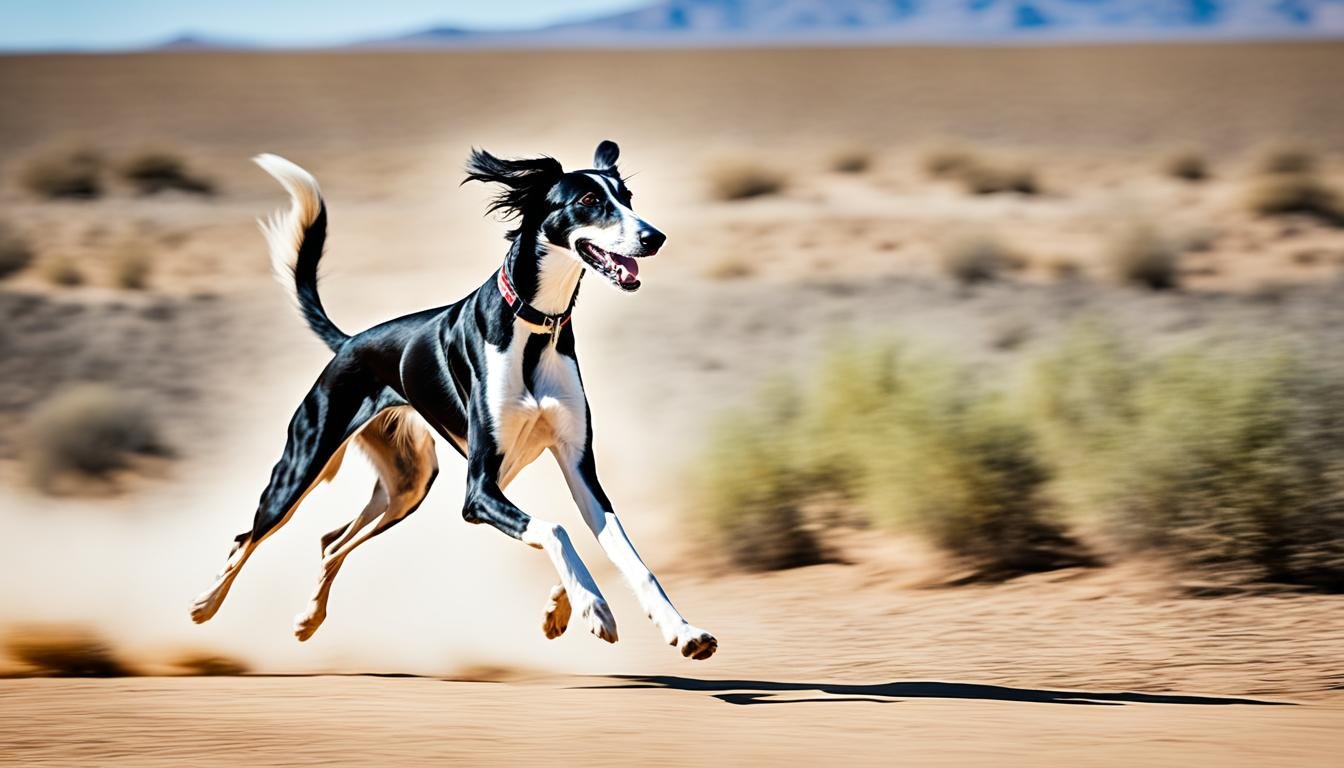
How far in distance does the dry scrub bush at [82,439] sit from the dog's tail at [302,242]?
7791 millimetres

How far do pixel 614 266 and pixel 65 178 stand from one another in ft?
106

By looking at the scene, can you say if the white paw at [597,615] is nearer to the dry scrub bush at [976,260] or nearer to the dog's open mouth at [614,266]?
the dog's open mouth at [614,266]

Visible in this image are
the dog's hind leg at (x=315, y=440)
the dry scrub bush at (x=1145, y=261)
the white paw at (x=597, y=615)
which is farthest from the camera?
the dry scrub bush at (x=1145, y=261)

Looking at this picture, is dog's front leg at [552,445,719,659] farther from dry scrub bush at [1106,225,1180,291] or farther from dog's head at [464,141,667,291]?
dry scrub bush at [1106,225,1180,291]

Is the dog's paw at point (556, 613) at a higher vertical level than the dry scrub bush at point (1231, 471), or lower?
lower

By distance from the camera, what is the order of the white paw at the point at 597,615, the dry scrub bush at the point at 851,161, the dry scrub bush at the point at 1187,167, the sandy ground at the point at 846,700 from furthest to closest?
the dry scrub bush at the point at 851,161
the dry scrub bush at the point at 1187,167
the white paw at the point at 597,615
the sandy ground at the point at 846,700

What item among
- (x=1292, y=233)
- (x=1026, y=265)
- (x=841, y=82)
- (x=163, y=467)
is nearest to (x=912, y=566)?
(x=163, y=467)

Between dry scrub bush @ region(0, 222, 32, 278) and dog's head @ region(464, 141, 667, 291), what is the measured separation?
68.9 ft

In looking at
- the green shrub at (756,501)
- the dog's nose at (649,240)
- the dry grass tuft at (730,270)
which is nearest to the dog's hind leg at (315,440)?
the dog's nose at (649,240)

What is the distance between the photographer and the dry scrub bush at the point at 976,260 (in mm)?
24656

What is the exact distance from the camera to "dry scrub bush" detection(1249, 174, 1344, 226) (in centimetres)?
2969

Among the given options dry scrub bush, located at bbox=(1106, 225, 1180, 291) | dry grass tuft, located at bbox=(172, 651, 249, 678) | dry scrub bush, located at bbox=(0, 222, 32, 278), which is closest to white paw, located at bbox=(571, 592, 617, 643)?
dry grass tuft, located at bbox=(172, 651, 249, 678)

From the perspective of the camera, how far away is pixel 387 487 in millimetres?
8914

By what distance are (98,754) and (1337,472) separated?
25.3 feet
